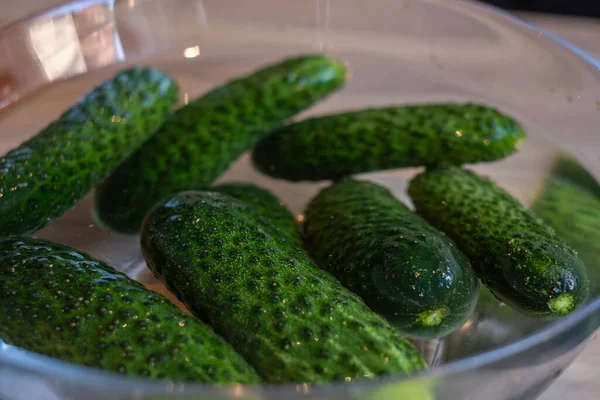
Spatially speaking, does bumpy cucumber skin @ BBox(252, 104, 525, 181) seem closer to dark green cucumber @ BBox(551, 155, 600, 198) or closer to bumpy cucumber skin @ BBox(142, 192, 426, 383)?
dark green cucumber @ BBox(551, 155, 600, 198)

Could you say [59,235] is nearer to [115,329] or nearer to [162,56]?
[115,329]

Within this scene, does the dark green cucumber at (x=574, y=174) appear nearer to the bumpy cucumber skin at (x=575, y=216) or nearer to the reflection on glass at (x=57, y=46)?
the bumpy cucumber skin at (x=575, y=216)

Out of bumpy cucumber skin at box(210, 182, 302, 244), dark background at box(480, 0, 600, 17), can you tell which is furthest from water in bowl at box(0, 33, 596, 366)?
dark background at box(480, 0, 600, 17)

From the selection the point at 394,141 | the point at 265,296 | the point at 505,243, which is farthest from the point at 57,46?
the point at 505,243

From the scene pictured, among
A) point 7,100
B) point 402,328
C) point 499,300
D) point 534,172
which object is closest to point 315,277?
point 402,328

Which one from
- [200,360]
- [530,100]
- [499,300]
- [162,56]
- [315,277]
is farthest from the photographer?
[162,56]

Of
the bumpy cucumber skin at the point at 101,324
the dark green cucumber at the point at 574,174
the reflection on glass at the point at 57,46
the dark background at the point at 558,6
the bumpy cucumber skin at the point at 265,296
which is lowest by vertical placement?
the dark green cucumber at the point at 574,174

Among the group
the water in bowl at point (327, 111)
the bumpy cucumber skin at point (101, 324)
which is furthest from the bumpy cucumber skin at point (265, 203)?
the bumpy cucumber skin at point (101, 324)
